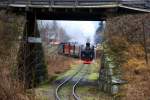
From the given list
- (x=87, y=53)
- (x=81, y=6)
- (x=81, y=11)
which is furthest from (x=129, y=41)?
(x=87, y=53)

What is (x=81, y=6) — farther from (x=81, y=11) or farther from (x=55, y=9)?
(x=55, y=9)

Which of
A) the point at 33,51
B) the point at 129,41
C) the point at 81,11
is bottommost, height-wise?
the point at 33,51

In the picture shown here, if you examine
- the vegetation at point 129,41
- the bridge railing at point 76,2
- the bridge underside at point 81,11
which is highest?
the bridge railing at point 76,2

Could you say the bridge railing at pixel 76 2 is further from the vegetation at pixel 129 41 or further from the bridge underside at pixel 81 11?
the vegetation at pixel 129 41

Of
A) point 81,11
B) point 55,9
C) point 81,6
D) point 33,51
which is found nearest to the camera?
point 81,6

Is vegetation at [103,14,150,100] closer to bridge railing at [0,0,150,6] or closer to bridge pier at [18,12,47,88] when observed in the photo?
bridge railing at [0,0,150,6]

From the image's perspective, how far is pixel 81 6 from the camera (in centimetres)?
3453

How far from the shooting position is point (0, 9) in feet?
119

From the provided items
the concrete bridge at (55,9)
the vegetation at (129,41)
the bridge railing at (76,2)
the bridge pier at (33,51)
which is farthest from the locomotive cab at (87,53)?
the vegetation at (129,41)

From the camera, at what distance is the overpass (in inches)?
1361

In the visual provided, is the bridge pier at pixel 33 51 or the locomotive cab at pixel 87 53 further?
the locomotive cab at pixel 87 53

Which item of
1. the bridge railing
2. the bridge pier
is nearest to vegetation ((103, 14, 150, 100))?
the bridge railing

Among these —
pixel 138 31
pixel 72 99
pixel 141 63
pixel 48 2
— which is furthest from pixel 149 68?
pixel 48 2

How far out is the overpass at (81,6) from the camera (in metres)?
34.6
